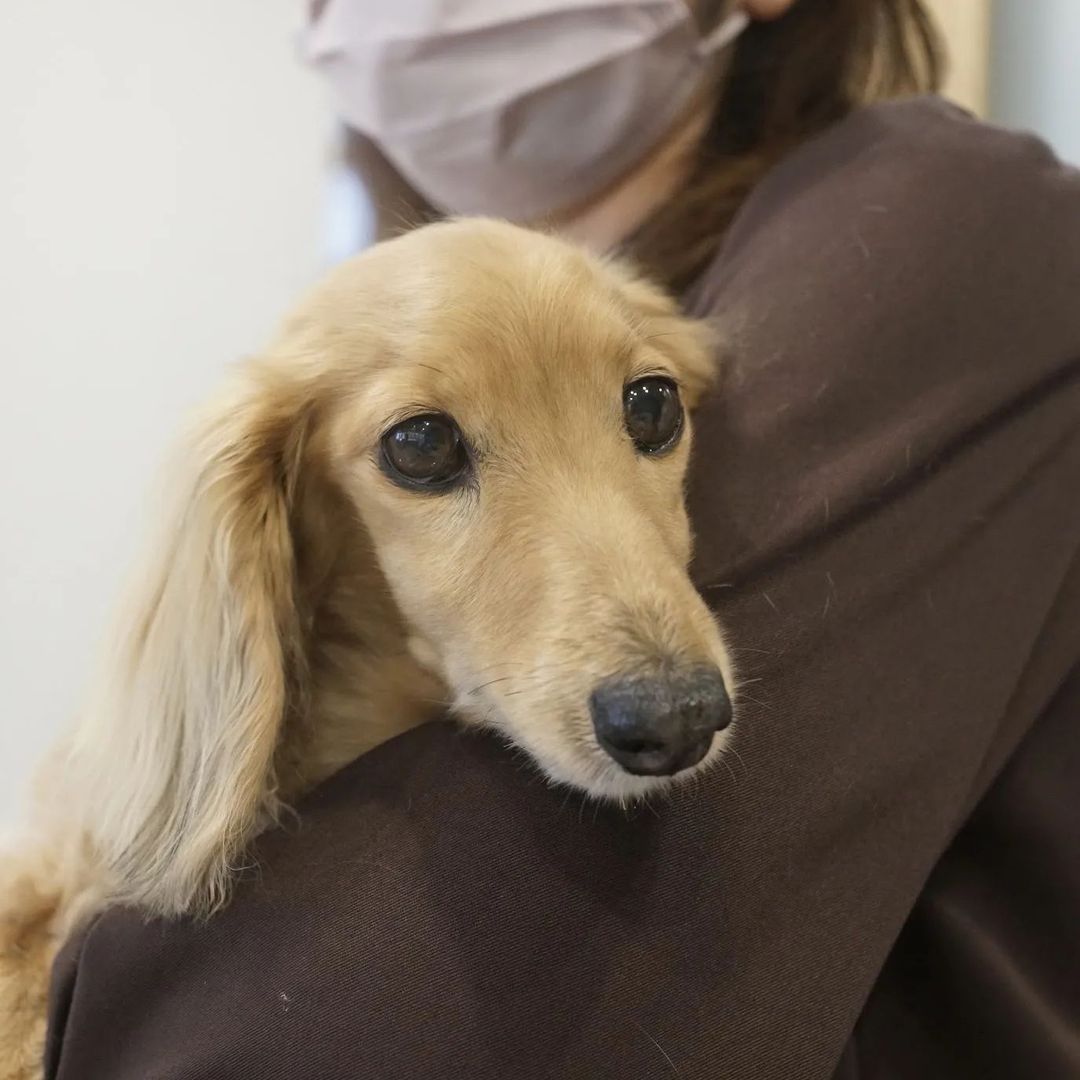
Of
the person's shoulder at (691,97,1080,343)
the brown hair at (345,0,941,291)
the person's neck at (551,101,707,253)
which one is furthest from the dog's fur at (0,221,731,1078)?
the person's neck at (551,101,707,253)

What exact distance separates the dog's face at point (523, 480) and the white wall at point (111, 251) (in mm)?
1614

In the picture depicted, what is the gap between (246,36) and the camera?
254 centimetres

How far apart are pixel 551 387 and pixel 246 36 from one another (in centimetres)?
211

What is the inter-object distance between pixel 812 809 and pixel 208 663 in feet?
1.83

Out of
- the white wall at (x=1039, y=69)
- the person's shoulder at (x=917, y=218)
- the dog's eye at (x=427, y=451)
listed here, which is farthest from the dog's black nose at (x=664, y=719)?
the white wall at (x=1039, y=69)

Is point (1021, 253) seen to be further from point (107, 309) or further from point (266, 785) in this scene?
point (107, 309)

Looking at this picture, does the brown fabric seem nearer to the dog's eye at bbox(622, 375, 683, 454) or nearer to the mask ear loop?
the dog's eye at bbox(622, 375, 683, 454)

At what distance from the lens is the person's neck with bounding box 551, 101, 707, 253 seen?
149cm

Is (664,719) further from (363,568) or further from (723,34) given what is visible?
(723,34)

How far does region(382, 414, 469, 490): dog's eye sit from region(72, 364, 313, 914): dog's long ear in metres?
0.14

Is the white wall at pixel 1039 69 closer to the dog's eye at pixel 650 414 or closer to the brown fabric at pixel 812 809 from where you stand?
the brown fabric at pixel 812 809

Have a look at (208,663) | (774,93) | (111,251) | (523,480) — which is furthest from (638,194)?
(111,251)

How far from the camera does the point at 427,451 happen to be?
92cm

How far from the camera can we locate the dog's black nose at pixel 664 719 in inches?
28.2
